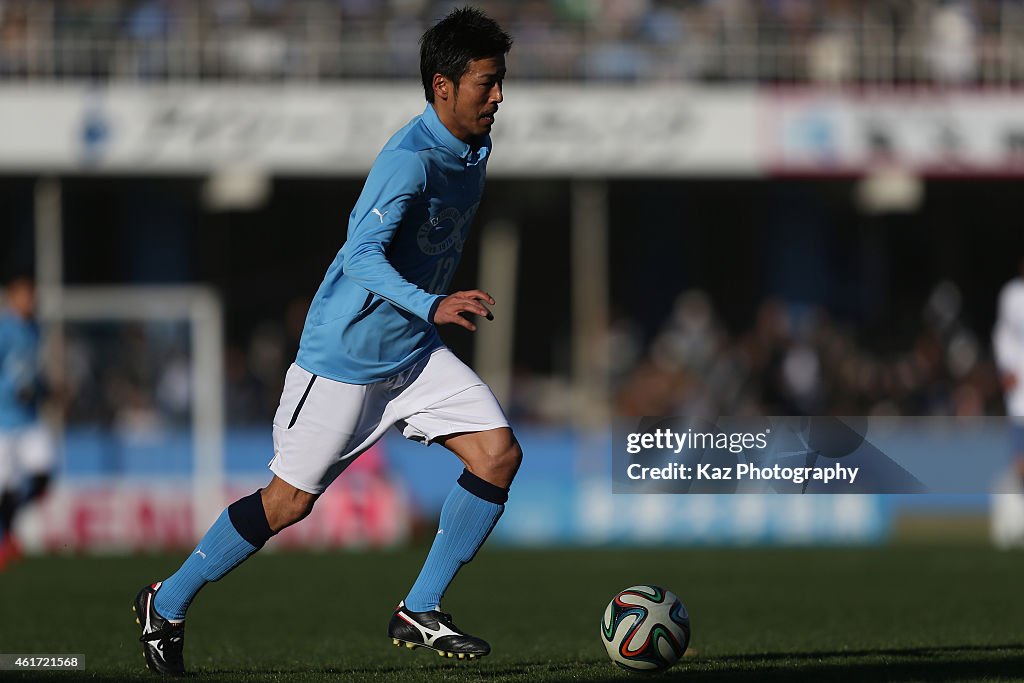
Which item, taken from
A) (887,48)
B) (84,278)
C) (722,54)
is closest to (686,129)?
(722,54)

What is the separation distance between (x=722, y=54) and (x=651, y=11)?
1.26 metres

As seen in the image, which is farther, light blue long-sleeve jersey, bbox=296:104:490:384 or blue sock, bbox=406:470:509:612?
blue sock, bbox=406:470:509:612

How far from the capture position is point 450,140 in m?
6.07

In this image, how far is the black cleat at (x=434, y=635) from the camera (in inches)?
233

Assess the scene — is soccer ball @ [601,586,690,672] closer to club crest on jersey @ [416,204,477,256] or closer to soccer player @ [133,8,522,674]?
soccer player @ [133,8,522,674]

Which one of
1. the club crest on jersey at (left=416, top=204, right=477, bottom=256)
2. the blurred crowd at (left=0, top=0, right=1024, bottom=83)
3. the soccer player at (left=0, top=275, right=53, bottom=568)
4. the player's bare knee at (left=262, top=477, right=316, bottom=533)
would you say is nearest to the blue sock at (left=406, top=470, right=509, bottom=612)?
the player's bare knee at (left=262, top=477, right=316, bottom=533)

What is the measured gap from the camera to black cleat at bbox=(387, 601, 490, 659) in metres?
5.91

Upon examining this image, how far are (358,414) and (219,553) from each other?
2.34 ft

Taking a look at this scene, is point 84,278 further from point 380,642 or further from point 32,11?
point 380,642

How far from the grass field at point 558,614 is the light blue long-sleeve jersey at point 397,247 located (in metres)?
1.18

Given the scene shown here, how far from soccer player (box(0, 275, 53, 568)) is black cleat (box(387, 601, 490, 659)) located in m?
7.67

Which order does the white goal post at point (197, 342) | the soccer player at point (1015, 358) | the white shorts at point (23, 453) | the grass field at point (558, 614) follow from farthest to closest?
the white goal post at point (197, 342) → the white shorts at point (23, 453) → the soccer player at point (1015, 358) → the grass field at point (558, 614)

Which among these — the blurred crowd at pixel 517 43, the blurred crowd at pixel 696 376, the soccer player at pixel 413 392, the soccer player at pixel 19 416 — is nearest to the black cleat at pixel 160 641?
the soccer player at pixel 413 392

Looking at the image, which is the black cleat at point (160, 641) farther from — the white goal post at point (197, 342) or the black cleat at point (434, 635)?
the white goal post at point (197, 342)
